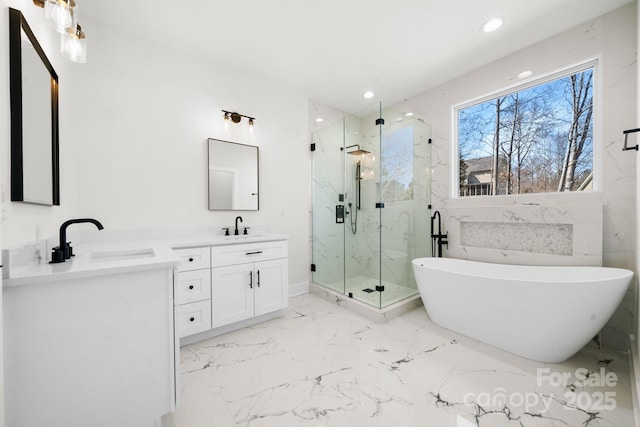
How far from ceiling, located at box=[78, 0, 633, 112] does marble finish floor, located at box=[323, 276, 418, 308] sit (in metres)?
2.43

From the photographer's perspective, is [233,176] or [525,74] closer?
[525,74]

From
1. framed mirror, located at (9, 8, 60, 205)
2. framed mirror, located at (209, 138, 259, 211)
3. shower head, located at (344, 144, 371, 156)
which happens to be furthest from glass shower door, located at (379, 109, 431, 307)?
framed mirror, located at (9, 8, 60, 205)

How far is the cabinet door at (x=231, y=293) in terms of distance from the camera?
2.12m

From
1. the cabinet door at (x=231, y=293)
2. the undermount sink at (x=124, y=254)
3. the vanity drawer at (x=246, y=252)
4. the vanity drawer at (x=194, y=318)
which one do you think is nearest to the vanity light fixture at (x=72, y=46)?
the undermount sink at (x=124, y=254)

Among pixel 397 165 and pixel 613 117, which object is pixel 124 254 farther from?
pixel 613 117

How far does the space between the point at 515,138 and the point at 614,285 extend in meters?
1.71

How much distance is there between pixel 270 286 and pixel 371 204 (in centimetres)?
143

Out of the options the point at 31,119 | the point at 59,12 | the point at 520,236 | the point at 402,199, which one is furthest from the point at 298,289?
the point at 59,12

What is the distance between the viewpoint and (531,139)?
2.57 m

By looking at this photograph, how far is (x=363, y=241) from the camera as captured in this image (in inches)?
120

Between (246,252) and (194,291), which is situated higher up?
(246,252)

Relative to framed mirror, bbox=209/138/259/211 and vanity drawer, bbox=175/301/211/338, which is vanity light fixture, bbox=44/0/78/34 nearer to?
framed mirror, bbox=209/138/259/211

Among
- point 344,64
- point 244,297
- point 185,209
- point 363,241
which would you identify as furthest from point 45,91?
point 363,241

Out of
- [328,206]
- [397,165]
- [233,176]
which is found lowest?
[328,206]
